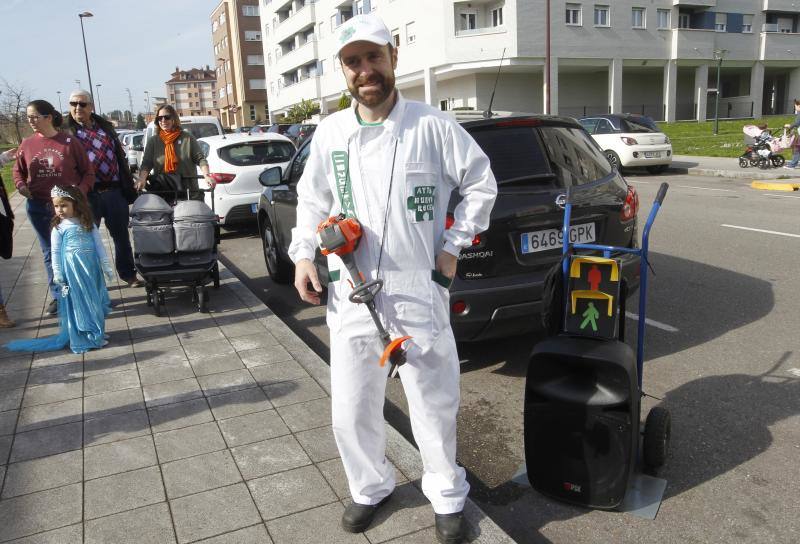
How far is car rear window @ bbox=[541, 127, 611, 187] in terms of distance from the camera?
442cm

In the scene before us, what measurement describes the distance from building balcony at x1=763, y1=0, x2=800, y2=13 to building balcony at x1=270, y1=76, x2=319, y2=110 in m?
33.4

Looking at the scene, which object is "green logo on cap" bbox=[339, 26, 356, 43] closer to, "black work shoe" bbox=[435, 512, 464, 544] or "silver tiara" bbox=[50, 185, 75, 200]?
"black work shoe" bbox=[435, 512, 464, 544]

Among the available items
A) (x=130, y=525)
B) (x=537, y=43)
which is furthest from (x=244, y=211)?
(x=537, y=43)

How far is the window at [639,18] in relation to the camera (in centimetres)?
3962

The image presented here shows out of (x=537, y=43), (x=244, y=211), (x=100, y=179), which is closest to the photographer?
(x=100, y=179)

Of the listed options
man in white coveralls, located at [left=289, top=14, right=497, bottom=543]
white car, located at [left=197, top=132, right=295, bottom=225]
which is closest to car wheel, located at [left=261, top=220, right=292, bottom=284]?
white car, located at [left=197, top=132, right=295, bottom=225]

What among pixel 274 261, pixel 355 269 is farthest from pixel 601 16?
pixel 355 269

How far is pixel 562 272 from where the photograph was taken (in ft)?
9.82

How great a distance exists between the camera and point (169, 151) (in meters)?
7.00

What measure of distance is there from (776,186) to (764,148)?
12.2 feet

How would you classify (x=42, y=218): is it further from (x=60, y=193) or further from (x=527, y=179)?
(x=527, y=179)

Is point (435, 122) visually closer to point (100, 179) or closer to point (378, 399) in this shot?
point (378, 399)

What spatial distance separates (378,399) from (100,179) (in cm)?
512

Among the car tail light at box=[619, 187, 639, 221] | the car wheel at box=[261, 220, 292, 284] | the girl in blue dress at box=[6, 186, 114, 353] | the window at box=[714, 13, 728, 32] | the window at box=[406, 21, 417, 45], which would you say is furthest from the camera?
the window at box=[714, 13, 728, 32]
